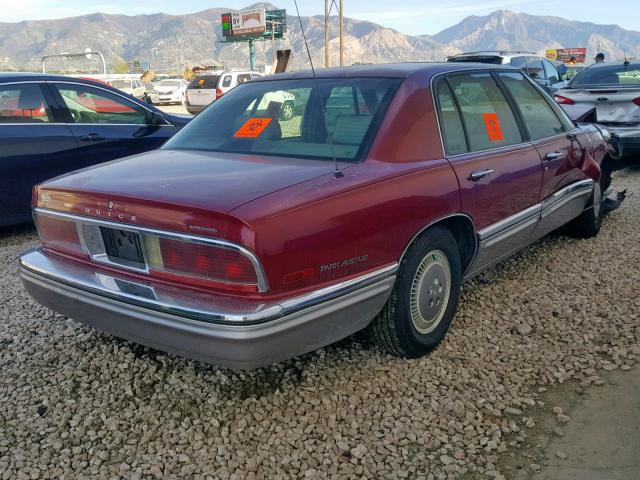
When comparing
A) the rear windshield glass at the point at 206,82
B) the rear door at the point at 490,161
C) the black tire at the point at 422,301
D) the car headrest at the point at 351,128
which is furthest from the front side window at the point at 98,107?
the rear windshield glass at the point at 206,82

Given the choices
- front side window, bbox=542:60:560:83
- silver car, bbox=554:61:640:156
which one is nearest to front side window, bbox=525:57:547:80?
front side window, bbox=542:60:560:83

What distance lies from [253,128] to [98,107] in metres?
3.49

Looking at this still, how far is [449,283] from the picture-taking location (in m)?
3.18

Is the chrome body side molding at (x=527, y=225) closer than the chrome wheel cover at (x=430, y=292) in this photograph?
No

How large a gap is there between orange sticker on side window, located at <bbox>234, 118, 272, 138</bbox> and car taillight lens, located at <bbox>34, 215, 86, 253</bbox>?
1.00 m

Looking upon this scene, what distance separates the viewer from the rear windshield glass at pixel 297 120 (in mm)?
2910

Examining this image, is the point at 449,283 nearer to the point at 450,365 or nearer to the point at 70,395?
the point at 450,365

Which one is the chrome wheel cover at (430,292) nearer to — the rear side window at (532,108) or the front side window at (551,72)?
the rear side window at (532,108)

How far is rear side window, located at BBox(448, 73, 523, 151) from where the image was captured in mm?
3365

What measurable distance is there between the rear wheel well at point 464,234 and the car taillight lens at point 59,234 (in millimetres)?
1793

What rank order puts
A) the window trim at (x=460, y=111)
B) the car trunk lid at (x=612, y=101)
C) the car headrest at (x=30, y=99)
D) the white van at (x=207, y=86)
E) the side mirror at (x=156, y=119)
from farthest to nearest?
the white van at (x=207, y=86)
the car trunk lid at (x=612, y=101)
the side mirror at (x=156, y=119)
the car headrest at (x=30, y=99)
the window trim at (x=460, y=111)

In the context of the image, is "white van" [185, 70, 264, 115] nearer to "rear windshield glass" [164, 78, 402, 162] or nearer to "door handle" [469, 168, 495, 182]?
"rear windshield glass" [164, 78, 402, 162]

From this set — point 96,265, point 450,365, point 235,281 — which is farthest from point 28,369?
point 450,365

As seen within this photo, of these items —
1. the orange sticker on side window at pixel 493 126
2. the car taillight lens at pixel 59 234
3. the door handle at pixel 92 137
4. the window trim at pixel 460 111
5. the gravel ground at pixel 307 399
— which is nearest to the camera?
the gravel ground at pixel 307 399
